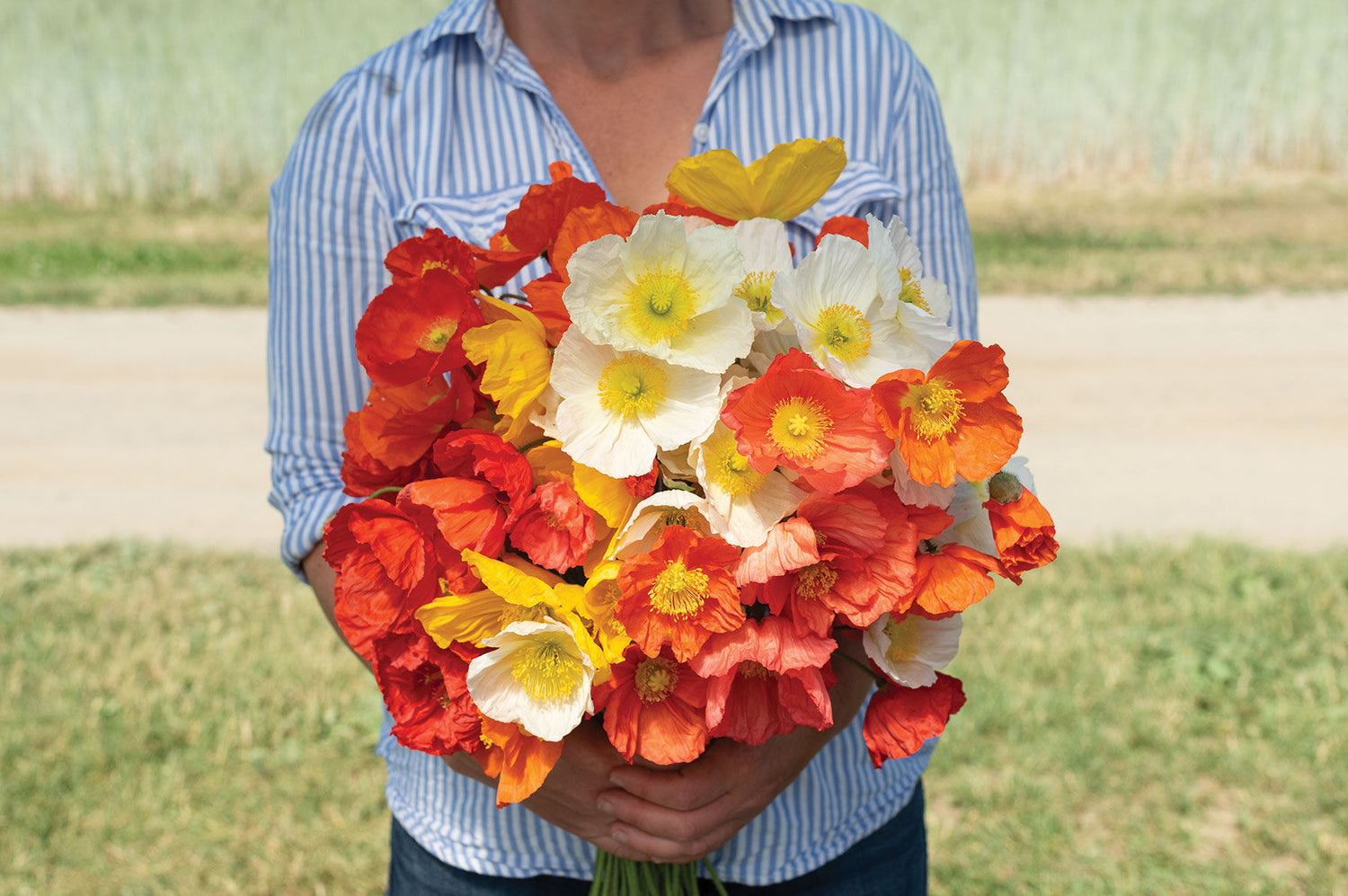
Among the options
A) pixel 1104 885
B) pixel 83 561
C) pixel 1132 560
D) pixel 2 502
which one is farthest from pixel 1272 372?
pixel 2 502

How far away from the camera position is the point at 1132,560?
4.41 m

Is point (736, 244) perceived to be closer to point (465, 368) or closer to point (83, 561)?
point (465, 368)

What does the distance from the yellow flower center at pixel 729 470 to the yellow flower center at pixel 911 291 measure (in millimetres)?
208

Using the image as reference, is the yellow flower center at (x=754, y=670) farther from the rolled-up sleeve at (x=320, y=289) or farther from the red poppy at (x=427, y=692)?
the rolled-up sleeve at (x=320, y=289)

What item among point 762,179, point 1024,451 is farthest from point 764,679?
point 1024,451

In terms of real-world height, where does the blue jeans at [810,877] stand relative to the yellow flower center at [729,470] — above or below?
below

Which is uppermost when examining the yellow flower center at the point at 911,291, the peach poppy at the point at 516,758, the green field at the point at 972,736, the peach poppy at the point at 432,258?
the peach poppy at the point at 432,258

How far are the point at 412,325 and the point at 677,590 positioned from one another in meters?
0.33

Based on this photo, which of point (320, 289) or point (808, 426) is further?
point (320, 289)

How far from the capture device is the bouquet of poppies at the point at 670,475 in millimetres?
963

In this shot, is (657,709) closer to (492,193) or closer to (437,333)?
(437,333)

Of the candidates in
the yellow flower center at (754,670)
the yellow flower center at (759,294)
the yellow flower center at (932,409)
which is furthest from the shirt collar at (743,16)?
the yellow flower center at (754,670)

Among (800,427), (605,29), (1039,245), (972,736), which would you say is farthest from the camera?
(1039,245)

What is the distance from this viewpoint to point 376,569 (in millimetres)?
1072
